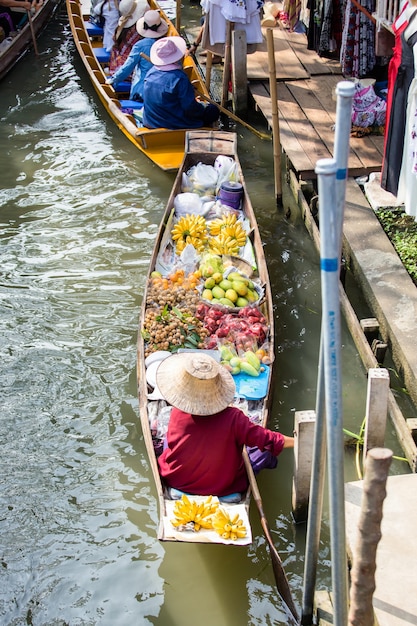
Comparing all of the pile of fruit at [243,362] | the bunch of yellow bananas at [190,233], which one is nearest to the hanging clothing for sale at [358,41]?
the bunch of yellow bananas at [190,233]

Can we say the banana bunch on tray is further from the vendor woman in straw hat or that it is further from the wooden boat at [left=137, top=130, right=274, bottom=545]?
the vendor woman in straw hat

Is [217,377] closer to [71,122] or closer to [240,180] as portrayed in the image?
[240,180]

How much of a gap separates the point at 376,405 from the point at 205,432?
1041 mm

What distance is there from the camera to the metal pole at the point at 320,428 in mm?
2504

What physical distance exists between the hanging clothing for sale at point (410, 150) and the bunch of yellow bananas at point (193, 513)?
3334mm

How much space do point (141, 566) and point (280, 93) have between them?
→ 7.07 meters

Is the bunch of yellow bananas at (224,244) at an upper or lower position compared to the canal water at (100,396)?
upper

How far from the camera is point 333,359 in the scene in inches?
106

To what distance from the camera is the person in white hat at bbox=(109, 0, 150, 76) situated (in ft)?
35.9

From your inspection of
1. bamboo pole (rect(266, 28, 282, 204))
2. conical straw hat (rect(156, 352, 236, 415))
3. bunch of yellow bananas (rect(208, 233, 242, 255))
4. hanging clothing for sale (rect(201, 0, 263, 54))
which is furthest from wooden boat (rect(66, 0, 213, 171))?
conical straw hat (rect(156, 352, 236, 415))

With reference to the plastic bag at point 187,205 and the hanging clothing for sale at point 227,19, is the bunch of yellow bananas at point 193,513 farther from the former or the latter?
the hanging clothing for sale at point 227,19

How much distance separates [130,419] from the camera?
18.7ft

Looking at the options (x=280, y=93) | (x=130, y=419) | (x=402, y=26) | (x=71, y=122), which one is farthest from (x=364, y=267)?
(x=71, y=122)

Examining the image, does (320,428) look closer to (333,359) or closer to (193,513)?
(333,359)
